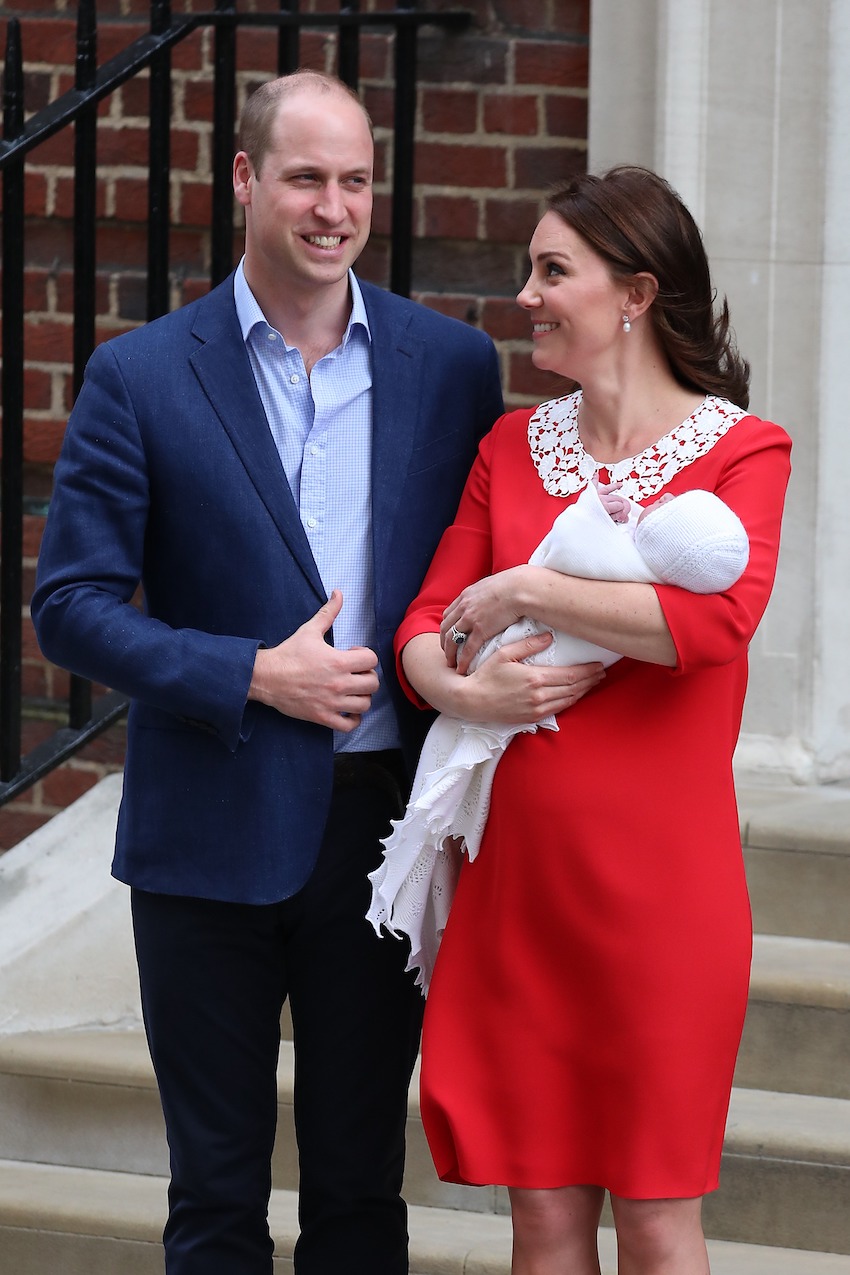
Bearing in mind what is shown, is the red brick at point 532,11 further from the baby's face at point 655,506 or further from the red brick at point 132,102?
the baby's face at point 655,506

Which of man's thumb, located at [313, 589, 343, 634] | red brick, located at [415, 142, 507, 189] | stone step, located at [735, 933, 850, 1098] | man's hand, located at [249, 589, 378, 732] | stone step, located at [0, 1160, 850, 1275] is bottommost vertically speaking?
stone step, located at [0, 1160, 850, 1275]

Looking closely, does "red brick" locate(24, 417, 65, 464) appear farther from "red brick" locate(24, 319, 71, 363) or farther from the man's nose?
the man's nose

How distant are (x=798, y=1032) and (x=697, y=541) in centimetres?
138

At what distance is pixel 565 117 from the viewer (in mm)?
3668

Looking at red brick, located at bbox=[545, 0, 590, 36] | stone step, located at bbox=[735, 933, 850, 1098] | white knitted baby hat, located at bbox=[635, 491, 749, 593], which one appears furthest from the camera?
red brick, located at bbox=[545, 0, 590, 36]

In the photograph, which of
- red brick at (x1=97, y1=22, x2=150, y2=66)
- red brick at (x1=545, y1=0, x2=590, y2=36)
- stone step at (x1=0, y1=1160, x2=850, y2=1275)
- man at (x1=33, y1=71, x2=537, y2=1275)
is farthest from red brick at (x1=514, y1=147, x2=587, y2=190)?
stone step at (x1=0, y1=1160, x2=850, y2=1275)

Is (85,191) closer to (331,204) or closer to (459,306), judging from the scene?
(459,306)

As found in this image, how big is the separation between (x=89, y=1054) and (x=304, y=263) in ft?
5.45

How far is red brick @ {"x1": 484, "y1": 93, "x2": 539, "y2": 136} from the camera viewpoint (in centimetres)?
367

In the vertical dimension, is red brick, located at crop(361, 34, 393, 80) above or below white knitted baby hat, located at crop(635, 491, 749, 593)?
above

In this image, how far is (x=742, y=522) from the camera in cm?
205

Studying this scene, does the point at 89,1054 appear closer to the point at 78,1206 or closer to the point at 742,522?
the point at 78,1206

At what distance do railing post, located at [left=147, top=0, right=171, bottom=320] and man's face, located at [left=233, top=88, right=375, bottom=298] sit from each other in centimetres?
105

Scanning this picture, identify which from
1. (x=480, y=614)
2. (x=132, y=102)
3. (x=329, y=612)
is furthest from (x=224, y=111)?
(x=480, y=614)
